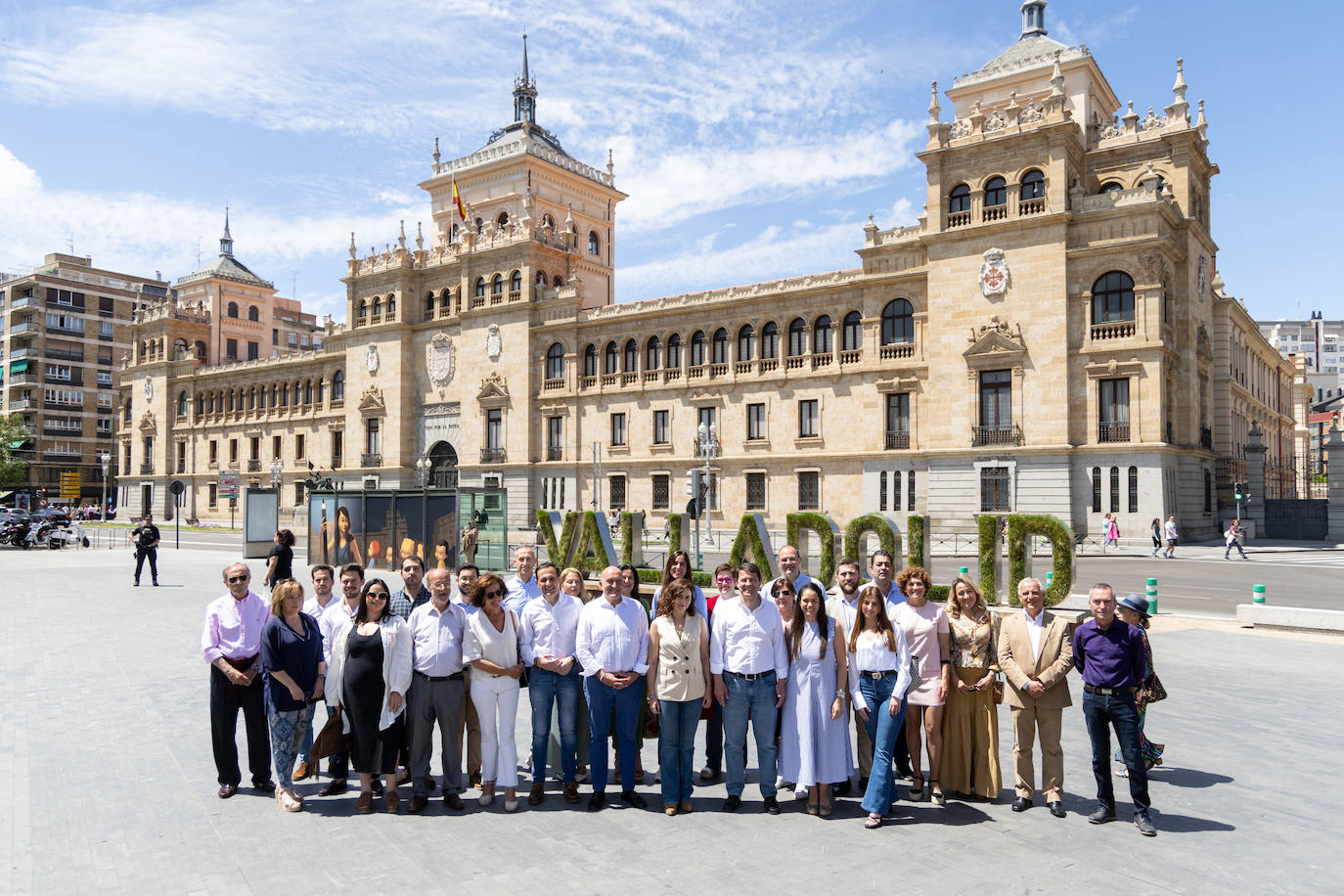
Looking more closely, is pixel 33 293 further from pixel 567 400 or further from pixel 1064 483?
pixel 1064 483

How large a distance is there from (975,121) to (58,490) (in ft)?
274

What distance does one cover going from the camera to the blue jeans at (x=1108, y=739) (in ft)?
23.3

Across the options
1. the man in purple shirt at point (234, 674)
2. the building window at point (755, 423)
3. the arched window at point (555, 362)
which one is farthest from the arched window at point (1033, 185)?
the man in purple shirt at point (234, 674)

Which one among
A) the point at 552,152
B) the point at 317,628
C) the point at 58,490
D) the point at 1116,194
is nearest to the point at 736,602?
the point at 317,628

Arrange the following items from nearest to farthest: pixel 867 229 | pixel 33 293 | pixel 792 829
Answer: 1. pixel 792 829
2. pixel 867 229
3. pixel 33 293

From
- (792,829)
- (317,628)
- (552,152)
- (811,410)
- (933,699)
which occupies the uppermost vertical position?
(552,152)

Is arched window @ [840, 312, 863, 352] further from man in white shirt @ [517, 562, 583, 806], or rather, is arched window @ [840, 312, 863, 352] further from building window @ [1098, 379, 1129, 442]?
man in white shirt @ [517, 562, 583, 806]

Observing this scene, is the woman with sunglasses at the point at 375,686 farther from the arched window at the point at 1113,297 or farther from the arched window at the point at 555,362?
the arched window at the point at 555,362

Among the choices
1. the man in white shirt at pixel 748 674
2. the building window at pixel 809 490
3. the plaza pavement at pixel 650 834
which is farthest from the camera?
the building window at pixel 809 490

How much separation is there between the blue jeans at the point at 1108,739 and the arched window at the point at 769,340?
3639cm

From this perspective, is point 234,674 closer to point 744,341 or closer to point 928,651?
point 928,651

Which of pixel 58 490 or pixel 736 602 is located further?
pixel 58 490

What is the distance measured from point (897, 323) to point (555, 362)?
63.9ft

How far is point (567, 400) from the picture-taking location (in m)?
49.2
